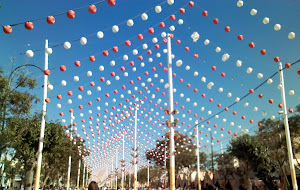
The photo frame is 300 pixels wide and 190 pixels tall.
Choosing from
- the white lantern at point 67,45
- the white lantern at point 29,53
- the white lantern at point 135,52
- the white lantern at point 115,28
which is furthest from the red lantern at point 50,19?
the white lantern at point 135,52

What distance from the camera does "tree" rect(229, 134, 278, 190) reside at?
1361 inches

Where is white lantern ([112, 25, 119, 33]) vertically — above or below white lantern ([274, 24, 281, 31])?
below

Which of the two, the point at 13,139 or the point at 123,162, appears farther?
the point at 123,162

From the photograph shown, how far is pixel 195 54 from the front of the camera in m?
13.3

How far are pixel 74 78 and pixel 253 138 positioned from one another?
29.8 metres

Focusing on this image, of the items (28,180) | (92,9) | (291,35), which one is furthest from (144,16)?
(28,180)

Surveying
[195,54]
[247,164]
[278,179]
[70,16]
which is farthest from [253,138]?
[70,16]

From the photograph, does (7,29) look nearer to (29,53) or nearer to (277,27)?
(29,53)

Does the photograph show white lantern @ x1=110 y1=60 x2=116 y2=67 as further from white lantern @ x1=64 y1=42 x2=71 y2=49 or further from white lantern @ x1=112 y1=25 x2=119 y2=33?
white lantern @ x1=64 y1=42 x2=71 y2=49

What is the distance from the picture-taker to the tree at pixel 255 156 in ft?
113

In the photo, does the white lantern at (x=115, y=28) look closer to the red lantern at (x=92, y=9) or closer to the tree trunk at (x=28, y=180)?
the red lantern at (x=92, y=9)

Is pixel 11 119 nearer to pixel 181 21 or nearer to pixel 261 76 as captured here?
pixel 181 21

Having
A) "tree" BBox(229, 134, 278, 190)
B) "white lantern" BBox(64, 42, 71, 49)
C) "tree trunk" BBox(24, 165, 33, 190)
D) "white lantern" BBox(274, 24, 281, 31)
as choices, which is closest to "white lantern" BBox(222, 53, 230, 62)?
"white lantern" BBox(274, 24, 281, 31)

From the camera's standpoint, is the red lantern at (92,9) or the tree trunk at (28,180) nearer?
the red lantern at (92,9)
